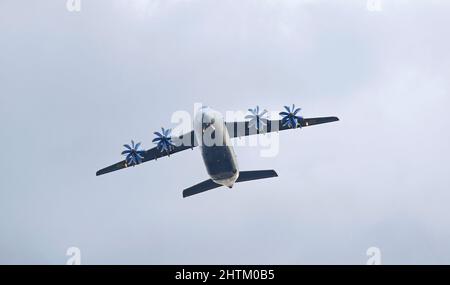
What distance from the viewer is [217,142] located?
75.9 metres

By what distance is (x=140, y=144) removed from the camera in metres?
86.4

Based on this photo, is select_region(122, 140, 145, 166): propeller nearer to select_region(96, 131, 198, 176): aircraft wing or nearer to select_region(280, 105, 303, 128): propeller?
select_region(96, 131, 198, 176): aircraft wing

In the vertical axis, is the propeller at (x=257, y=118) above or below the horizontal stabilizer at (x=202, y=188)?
above

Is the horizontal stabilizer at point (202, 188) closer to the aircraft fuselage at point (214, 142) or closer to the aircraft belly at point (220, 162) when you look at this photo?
the aircraft belly at point (220, 162)

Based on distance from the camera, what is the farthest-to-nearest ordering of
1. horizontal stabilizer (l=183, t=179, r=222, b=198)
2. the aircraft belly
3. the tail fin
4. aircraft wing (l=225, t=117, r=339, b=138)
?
aircraft wing (l=225, t=117, r=339, b=138) → horizontal stabilizer (l=183, t=179, r=222, b=198) → the tail fin → the aircraft belly

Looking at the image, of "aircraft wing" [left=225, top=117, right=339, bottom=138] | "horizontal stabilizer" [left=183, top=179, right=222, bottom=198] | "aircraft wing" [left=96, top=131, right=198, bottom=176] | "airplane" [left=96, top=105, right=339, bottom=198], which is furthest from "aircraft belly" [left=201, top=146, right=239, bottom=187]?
"aircraft wing" [left=225, top=117, right=339, bottom=138]

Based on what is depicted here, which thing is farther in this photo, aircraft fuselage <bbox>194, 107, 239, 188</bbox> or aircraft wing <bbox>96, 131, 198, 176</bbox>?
aircraft wing <bbox>96, 131, 198, 176</bbox>

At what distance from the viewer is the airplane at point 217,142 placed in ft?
250

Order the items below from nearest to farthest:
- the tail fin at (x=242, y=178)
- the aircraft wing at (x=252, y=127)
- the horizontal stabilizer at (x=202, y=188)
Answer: the tail fin at (x=242, y=178) → the horizontal stabilizer at (x=202, y=188) → the aircraft wing at (x=252, y=127)

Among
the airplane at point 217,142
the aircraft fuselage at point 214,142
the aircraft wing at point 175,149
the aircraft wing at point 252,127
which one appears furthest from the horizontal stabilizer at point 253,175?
the aircraft wing at point 175,149

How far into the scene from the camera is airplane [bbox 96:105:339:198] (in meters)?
76.1
